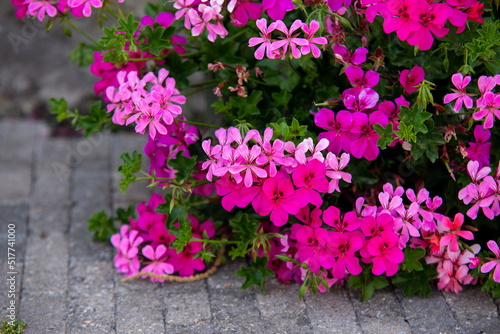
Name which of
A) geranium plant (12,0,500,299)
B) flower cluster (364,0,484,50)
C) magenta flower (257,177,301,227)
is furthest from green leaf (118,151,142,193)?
flower cluster (364,0,484,50)

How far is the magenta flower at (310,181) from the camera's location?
68.4 inches

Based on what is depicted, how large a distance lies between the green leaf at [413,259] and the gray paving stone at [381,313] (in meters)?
0.20

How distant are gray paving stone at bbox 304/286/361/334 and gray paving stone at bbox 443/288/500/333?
37 cm

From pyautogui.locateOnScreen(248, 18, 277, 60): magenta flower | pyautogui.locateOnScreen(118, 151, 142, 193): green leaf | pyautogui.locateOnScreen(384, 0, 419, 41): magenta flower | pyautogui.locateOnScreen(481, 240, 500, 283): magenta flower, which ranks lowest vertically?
pyautogui.locateOnScreen(481, 240, 500, 283): magenta flower

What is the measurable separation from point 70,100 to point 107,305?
2.17 meters

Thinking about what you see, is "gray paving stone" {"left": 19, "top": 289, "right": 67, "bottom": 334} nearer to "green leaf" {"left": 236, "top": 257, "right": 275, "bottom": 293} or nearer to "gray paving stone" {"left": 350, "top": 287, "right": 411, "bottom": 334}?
"green leaf" {"left": 236, "top": 257, "right": 275, "bottom": 293}

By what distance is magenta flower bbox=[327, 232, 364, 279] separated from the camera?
182 centimetres

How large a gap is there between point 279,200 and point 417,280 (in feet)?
2.10

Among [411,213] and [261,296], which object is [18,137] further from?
[411,213]

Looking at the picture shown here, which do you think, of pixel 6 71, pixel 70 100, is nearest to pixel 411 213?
pixel 70 100

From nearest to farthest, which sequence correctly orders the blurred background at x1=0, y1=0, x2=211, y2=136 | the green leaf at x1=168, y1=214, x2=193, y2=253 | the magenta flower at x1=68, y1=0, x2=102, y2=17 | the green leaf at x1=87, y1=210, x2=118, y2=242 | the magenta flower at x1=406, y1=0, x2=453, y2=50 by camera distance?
the magenta flower at x1=406, y1=0, x2=453, y2=50 → the magenta flower at x1=68, y1=0, x2=102, y2=17 → the green leaf at x1=168, y1=214, x2=193, y2=253 → the green leaf at x1=87, y1=210, x2=118, y2=242 → the blurred background at x1=0, y1=0, x2=211, y2=136

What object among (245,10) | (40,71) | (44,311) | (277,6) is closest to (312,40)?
(277,6)

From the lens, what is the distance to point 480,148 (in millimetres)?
1934

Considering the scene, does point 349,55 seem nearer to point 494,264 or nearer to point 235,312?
point 494,264
